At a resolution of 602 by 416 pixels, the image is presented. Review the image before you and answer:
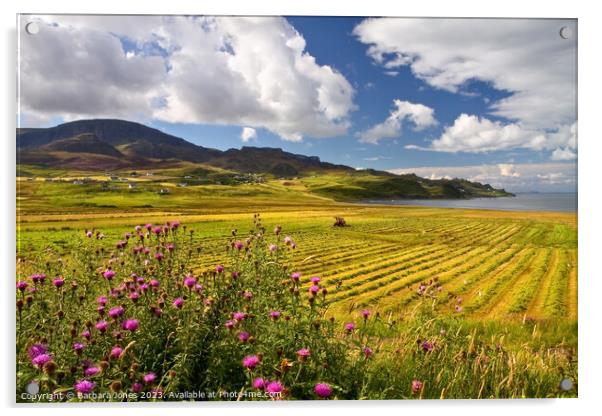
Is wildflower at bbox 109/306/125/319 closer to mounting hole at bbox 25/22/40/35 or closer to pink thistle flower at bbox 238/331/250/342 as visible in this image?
pink thistle flower at bbox 238/331/250/342

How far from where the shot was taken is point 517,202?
5.45 meters

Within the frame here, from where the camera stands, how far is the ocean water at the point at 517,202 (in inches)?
201

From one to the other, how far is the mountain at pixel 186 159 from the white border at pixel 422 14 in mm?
405

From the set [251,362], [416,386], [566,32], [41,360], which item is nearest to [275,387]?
[251,362]

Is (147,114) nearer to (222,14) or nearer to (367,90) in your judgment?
(222,14)

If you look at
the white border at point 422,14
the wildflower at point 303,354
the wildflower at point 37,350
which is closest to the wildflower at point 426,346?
the white border at point 422,14

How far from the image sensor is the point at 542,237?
17.2 feet

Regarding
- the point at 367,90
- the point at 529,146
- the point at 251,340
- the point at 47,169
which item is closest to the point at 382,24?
the point at 367,90

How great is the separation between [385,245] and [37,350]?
3.75 metres

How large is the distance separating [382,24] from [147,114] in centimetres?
290

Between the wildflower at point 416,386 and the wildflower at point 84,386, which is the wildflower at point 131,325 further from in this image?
the wildflower at point 416,386

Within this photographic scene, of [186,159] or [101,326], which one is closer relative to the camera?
[101,326]

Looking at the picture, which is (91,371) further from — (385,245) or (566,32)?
(566,32)

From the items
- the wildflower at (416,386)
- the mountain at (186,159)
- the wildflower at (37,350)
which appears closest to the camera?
the wildflower at (37,350)
